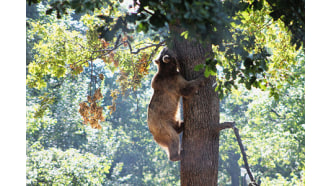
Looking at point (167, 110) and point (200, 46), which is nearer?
point (200, 46)

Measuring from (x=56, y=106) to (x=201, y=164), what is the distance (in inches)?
438

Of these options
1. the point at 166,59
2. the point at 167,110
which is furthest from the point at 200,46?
the point at 167,110

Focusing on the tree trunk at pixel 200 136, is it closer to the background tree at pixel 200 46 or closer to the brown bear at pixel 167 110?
the background tree at pixel 200 46

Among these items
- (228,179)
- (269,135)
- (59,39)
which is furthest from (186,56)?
(228,179)

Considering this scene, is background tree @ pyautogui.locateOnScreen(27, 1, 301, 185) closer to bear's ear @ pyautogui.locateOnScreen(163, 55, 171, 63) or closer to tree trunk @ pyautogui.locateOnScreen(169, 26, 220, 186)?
tree trunk @ pyautogui.locateOnScreen(169, 26, 220, 186)

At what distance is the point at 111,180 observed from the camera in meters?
16.8

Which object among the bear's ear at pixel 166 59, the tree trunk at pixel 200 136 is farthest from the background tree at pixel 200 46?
the bear's ear at pixel 166 59

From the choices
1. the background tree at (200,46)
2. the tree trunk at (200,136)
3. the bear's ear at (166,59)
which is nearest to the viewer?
the background tree at (200,46)

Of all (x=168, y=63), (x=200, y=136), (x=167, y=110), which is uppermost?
(x=168, y=63)

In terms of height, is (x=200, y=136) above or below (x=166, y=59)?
below

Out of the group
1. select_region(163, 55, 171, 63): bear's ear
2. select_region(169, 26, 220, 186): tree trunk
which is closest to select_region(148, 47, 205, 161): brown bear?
select_region(163, 55, 171, 63): bear's ear

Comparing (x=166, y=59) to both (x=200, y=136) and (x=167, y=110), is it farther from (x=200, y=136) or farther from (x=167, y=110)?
(x=200, y=136)

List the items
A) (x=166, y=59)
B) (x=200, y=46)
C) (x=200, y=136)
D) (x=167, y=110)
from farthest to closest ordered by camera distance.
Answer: (x=167, y=110) < (x=166, y=59) < (x=200, y=46) < (x=200, y=136)

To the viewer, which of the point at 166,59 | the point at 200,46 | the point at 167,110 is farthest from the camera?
the point at 167,110
